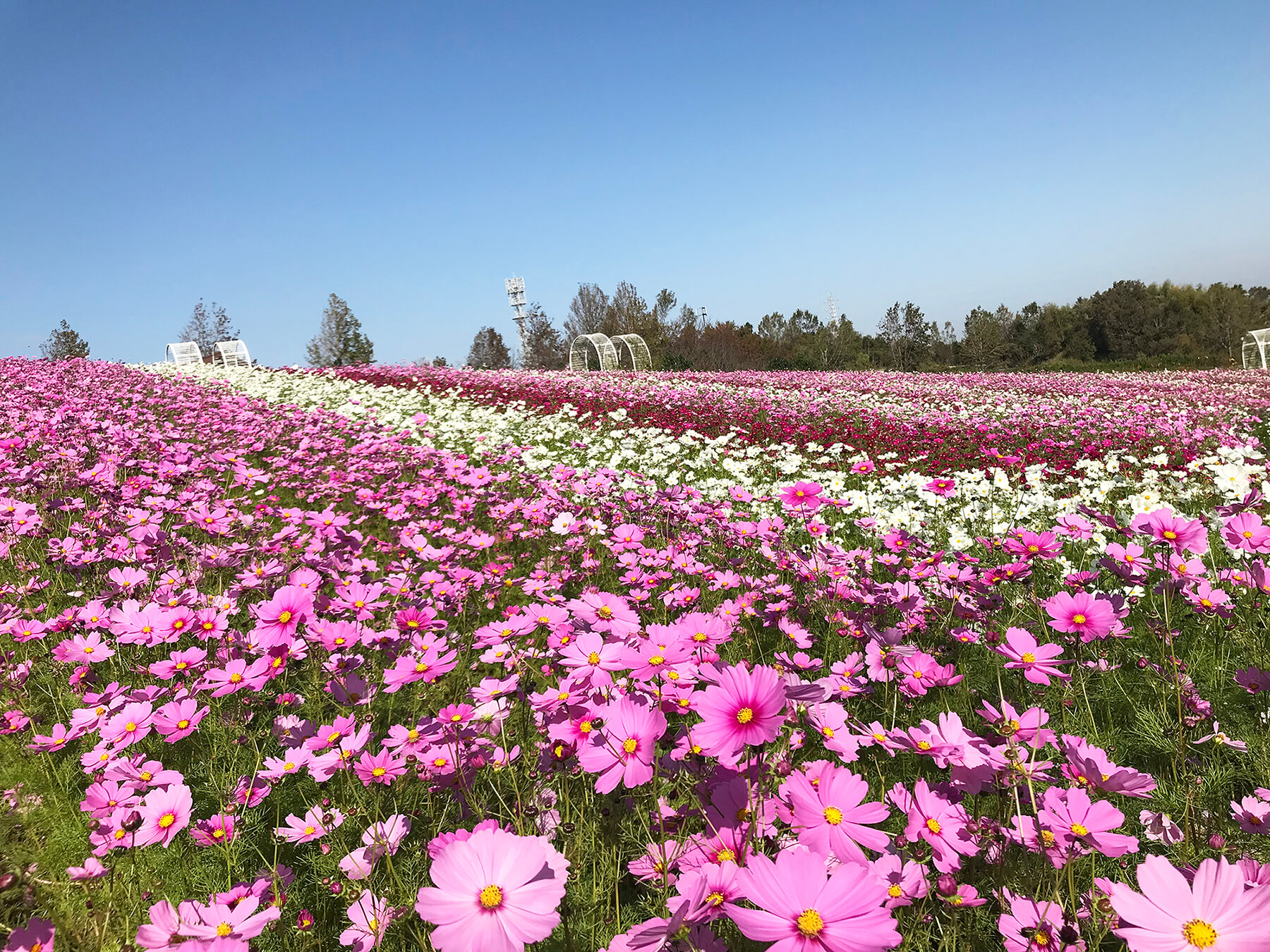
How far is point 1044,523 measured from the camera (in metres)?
3.40

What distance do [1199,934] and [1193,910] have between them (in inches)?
1.0

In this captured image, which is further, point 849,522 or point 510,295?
point 510,295

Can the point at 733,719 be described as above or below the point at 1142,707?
above

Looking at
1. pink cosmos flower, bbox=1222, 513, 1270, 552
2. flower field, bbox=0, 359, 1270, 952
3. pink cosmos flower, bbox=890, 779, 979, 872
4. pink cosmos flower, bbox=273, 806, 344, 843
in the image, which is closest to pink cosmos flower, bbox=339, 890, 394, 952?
flower field, bbox=0, 359, 1270, 952

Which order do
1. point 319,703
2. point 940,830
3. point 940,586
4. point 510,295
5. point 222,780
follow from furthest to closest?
point 510,295, point 940,586, point 319,703, point 222,780, point 940,830

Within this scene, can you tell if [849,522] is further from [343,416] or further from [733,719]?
[343,416]

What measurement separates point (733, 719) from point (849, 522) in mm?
3828

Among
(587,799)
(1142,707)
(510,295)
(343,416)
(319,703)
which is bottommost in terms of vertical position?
(1142,707)

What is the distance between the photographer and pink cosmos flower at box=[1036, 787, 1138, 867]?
851 mm

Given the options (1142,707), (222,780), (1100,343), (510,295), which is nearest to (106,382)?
(222,780)

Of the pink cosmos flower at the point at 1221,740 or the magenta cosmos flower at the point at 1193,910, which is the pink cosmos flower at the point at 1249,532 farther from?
the magenta cosmos flower at the point at 1193,910

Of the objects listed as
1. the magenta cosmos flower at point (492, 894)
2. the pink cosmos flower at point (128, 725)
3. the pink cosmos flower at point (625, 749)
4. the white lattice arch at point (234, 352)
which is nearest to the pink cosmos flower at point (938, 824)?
the pink cosmos flower at point (625, 749)

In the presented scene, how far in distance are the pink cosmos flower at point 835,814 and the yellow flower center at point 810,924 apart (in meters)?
0.15

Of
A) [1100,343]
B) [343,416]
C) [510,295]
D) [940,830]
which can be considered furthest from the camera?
[510,295]
